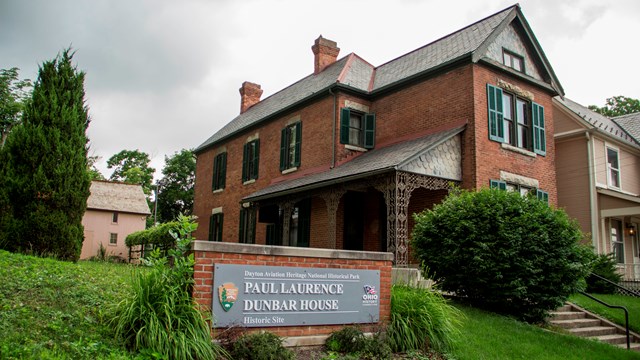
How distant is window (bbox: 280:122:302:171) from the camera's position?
811 inches

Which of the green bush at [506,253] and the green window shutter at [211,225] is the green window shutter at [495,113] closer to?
the green bush at [506,253]

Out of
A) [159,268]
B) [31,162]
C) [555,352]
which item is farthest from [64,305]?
[555,352]

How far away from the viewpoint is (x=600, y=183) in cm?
2106

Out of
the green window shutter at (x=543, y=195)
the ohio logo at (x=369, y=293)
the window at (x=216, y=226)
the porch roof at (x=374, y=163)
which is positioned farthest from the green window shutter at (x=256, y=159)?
the ohio logo at (x=369, y=293)

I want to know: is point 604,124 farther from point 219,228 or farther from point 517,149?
point 219,228

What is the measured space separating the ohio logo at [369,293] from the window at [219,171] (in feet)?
63.8

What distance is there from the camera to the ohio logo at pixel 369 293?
7.77 metres

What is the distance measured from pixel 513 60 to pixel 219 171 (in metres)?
15.6

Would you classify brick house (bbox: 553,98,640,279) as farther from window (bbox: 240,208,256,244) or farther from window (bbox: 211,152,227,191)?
window (bbox: 211,152,227,191)

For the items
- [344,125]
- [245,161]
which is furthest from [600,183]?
[245,161]

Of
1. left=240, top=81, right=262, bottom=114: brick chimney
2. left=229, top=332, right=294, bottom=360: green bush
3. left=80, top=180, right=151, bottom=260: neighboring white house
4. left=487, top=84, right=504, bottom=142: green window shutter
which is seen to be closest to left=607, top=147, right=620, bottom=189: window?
left=487, top=84, right=504, bottom=142: green window shutter

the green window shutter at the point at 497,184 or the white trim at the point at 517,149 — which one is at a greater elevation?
the white trim at the point at 517,149

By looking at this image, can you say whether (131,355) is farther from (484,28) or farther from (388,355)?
(484,28)

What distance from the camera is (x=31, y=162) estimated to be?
12.1 m
